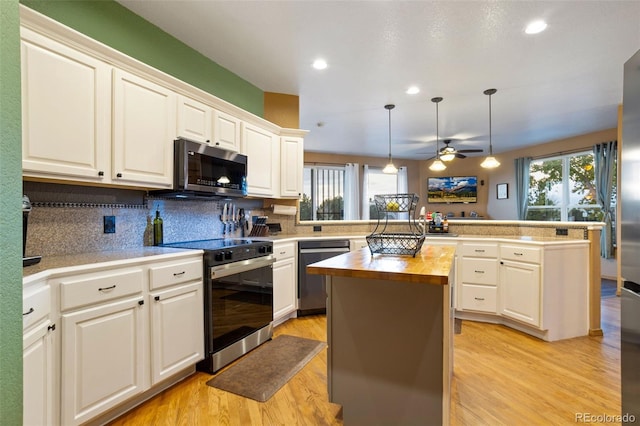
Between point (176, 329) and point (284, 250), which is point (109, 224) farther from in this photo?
point (284, 250)

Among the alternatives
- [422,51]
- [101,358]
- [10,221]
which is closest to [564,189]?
[422,51]

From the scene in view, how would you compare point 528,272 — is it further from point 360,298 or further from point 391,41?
point 391,41

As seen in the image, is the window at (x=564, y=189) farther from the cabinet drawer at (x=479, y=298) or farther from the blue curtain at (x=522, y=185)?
the cabinet drawer at (x=479, y=298)

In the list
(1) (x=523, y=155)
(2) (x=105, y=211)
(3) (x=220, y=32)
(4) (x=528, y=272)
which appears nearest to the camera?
(2) (x=105, y=211)

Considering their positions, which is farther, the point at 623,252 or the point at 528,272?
the point at 528,272

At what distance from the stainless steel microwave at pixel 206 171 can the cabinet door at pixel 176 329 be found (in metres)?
0.79

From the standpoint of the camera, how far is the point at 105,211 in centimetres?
221

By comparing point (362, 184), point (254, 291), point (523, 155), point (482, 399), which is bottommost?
point (482, 399)

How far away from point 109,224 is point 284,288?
5.57 ft

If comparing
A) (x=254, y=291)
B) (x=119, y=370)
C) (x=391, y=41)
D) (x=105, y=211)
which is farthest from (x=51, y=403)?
(x=391, y=41)

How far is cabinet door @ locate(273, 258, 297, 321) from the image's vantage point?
10.2ft

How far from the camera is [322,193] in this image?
7.56 m

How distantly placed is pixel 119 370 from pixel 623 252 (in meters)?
2.62

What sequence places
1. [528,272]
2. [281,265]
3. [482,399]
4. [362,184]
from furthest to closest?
[362,184] < [281,265] < [528,272] < [482,399]
